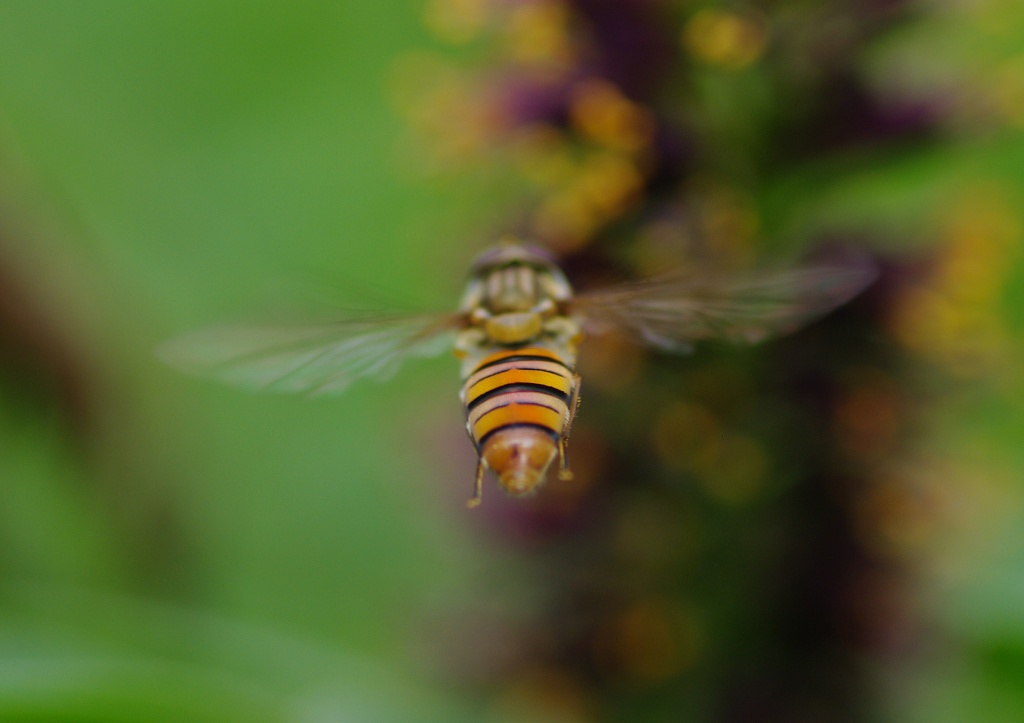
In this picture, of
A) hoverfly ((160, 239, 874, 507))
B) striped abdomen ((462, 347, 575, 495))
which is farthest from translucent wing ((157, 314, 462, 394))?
striped abdomen ((462, 347, 575, 495))

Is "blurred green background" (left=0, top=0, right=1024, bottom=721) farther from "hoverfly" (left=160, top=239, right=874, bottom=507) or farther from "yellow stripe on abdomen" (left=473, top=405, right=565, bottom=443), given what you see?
"yellow stripe on abdomen" (left=473, top=405, right=565, bottom=443)

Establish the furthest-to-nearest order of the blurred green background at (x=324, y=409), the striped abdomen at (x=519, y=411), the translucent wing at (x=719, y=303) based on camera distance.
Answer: the blurred green background at (x=324, y=409), the translucent wing at (x=719, y=303), the striped abdomen at (x=519, y=411)

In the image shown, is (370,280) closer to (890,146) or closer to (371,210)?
(371,210)

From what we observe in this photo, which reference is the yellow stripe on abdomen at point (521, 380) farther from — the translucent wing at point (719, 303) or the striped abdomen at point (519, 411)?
the translucent wing at point (719, 303)

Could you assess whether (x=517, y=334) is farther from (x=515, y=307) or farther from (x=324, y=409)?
(x=324, y=409)

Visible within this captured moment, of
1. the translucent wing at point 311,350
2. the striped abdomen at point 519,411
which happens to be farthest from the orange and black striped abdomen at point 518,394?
the translucent wing at point 311,350

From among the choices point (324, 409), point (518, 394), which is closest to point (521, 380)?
point (518, 394)
